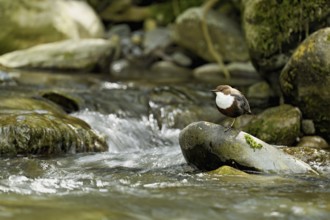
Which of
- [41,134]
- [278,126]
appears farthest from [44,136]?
[278,126]

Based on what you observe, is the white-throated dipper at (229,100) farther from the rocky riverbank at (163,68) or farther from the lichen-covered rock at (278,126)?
the lichen-covered rock at (278,126)

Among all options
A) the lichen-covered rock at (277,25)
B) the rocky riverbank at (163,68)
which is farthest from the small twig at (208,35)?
the lichen-covered rock at (277,25)

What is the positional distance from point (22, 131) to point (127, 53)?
11.2 meters

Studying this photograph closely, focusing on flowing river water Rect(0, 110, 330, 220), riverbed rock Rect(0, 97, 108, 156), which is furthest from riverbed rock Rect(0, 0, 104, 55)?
flowing river water Rect(0, 110, 330, 220)

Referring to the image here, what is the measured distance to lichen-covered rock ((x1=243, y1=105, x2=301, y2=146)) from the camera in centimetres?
682

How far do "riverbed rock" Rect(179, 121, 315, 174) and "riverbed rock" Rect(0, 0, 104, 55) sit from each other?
9462 millimetres

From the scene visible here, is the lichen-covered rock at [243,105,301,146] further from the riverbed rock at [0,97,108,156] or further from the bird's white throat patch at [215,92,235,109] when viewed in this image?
the riverbed rock at [0,97,108,156]

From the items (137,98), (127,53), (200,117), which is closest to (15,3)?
(127,53)

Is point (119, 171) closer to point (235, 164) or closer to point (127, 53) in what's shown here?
point (235, 164)

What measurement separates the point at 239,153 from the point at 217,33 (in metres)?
9.78

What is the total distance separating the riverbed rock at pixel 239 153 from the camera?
509 centimetres

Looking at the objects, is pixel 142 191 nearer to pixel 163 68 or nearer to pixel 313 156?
pixel 313 156

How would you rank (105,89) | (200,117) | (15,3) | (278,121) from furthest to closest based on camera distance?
(15,3) → (105,89) → (200,117) → (278,121)

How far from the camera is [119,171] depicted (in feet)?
A: 17.0
